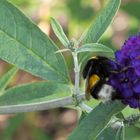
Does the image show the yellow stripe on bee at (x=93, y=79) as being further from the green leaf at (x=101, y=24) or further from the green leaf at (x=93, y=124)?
the green leaf at (x=101, y=24)

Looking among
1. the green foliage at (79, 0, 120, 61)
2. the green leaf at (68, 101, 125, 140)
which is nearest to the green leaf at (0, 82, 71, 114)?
the green foliage at (79, 0, 120, 61)

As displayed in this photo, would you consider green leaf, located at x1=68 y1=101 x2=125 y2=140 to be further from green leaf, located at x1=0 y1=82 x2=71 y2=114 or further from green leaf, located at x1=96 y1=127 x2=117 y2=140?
green leaf, located at x1=0 y1=82 x2=71 y2=114

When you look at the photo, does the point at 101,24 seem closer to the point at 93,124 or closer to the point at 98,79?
the point at 98,79

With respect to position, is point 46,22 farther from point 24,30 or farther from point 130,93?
point 130,93

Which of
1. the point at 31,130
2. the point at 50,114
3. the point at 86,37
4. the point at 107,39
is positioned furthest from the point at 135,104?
the point at 50,114

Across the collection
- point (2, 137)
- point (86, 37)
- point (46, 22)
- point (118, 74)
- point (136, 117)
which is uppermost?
point (46, 22)
